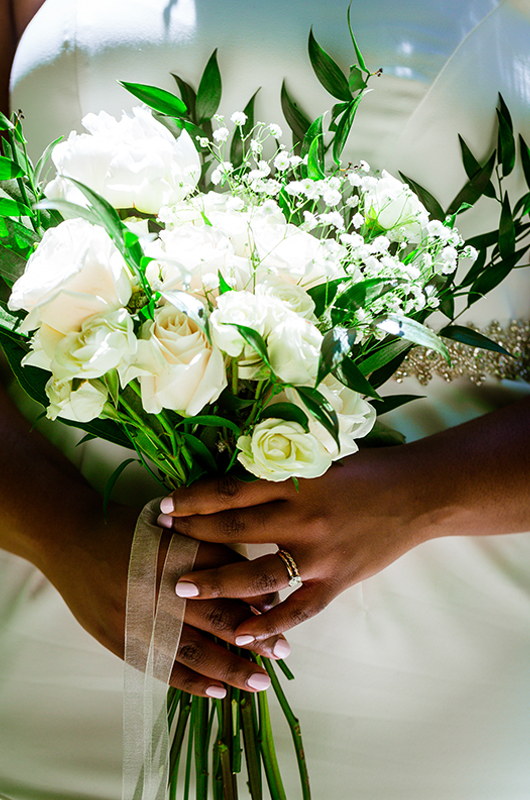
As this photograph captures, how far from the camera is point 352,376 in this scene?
596 mm

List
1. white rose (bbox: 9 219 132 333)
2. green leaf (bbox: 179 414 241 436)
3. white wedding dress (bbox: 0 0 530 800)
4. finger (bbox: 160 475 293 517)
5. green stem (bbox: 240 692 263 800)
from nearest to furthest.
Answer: white rose (bbox: 9 219 132 333), green leaf (bbox: 179 414 241 436), finger (bbox: 160 475 293 517), green stem (bbox: 240 692 263 800), white wedding dress (bbox: 0 0 530 800)

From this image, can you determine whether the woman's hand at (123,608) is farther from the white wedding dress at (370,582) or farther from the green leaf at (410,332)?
the green leaf at (410,332)

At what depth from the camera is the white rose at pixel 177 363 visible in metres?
0.58

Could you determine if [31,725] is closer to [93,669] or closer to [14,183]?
[93,669]

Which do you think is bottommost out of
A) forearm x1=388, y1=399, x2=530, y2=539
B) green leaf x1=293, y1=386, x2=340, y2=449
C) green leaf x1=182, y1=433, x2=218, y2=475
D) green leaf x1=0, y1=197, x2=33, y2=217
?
forearm x1=388, y1=399, x2=530, y2=539

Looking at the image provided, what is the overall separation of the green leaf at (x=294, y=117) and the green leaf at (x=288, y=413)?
516mm

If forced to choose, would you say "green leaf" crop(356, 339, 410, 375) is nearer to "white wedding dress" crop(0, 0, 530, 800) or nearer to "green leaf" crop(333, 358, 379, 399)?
"green leaf" crop(333, 358, 379, 399)

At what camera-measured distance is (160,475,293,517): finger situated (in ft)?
2.56

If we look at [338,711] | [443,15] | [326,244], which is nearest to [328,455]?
[326,244]

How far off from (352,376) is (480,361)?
0.59m

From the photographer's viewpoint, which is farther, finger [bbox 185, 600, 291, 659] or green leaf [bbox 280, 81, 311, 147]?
green leaf [bbox 280, 81, 311, 147]

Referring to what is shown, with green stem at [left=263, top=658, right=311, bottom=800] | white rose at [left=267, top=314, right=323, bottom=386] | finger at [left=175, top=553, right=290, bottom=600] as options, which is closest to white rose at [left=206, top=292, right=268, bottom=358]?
white rose at [left=267, top=314, right=323, bottom=386]

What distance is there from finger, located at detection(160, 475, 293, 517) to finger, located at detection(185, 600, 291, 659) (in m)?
0.14

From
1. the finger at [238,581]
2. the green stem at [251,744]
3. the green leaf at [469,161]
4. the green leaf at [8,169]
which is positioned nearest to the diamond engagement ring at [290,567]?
the finger at [238,581]
